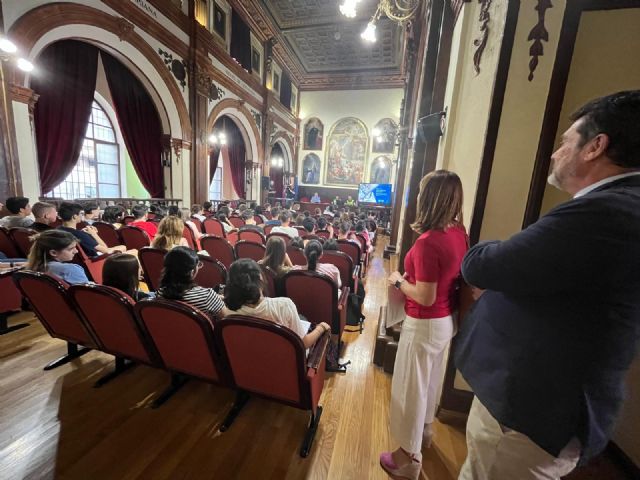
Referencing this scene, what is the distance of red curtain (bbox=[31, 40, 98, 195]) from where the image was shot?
484 cm

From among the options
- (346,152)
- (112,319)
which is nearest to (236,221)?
(112,319)

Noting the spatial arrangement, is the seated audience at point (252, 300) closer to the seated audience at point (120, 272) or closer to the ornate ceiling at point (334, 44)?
the seated audience at point (120, 272)

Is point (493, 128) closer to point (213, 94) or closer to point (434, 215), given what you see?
point (434, 215)

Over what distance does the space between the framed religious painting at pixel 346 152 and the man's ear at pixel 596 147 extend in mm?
13029

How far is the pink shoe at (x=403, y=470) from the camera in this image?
126 cm

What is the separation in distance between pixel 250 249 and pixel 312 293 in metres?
1.35

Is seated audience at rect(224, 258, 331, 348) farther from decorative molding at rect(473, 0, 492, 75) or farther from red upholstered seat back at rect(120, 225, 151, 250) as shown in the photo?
red upholstered seat back at rect(120, 225, 151, 250)

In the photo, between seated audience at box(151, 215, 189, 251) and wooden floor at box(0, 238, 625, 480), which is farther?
seated audience at box(151, 215, 189, 251)

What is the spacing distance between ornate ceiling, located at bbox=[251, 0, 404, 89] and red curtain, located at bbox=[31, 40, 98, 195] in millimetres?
5088

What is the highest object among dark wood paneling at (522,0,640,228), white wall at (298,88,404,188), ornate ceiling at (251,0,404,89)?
ornate ceiling at (251,0,404,89)

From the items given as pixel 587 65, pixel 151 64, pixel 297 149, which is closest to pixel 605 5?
pixel 587 65

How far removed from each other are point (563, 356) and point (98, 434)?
6.96 feet

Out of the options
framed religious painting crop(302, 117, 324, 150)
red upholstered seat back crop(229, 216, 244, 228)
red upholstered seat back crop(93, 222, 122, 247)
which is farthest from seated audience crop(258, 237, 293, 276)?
framed religious painting crop(302, 117, 324, 150)

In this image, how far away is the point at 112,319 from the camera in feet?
5.11
